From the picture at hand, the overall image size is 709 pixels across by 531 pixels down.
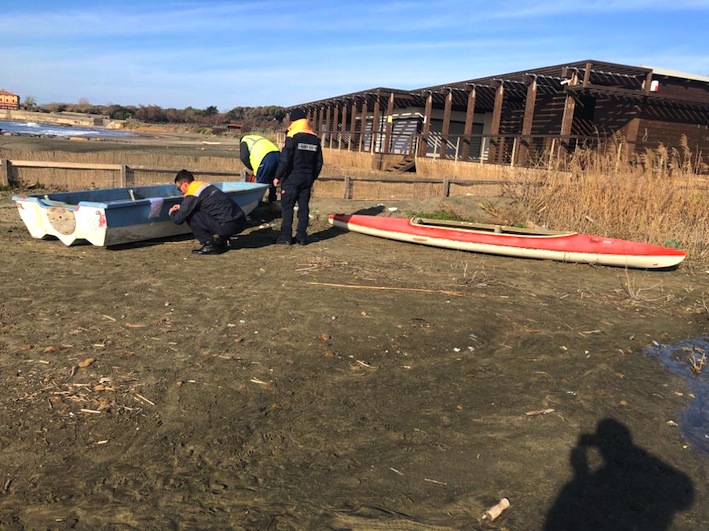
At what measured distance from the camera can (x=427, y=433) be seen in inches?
127

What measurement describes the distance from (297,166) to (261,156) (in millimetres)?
2421

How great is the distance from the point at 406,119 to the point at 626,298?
1071 inches

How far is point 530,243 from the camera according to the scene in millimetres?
8336

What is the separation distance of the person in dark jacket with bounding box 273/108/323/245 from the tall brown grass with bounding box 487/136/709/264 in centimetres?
479

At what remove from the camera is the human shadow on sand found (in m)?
2.55

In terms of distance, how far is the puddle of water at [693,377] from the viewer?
3455 millimetres

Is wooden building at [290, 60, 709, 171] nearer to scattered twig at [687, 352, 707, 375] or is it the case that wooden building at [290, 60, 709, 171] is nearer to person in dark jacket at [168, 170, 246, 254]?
person in dark jacket at [168, 170, 246, 254]

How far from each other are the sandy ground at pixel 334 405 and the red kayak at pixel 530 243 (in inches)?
56.7

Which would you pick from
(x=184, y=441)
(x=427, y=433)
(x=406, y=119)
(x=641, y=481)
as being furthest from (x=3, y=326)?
(x=406, y=119)

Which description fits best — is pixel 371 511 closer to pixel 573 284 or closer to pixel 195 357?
pixel 195 357

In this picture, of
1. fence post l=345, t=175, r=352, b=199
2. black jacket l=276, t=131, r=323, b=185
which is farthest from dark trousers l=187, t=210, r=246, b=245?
fence post l=345, t=175, r=352, b=199

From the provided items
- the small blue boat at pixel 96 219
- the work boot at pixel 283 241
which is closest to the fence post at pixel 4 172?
the small blue boat at pixel 96 219

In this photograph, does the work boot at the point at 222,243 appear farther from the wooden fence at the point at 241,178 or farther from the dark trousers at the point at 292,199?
the wooden fence at the point at 241,178

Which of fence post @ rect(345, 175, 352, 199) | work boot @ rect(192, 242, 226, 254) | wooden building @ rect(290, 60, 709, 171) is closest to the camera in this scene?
work boot @ rect(192, 242, 226, 254)
